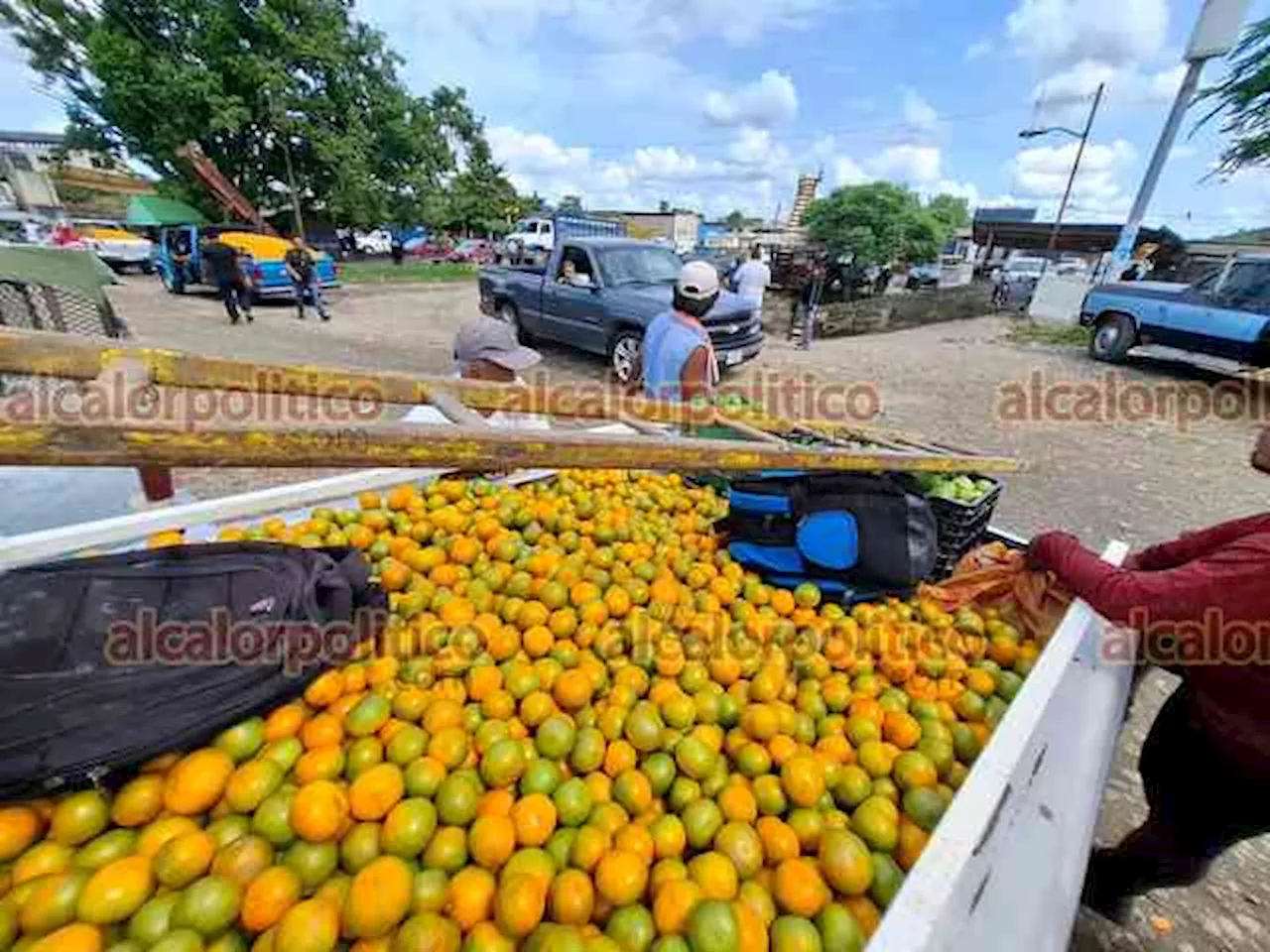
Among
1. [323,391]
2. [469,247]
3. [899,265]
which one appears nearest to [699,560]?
[323,391]

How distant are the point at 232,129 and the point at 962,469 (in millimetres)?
28364

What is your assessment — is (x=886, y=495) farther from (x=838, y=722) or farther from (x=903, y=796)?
(x=903, y=796)

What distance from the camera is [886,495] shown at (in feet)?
7.01

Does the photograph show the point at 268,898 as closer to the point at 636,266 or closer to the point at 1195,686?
the point at 1195,686

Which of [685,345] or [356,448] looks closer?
[356,448]

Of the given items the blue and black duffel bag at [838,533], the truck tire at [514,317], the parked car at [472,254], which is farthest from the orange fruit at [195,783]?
the parked car at [472,254]

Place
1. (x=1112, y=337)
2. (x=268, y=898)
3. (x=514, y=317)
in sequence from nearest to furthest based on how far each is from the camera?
(x=268, y=898) < (x=514, y=317) < (x=1112, y=337)

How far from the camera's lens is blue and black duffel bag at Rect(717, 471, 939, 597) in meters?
2.12

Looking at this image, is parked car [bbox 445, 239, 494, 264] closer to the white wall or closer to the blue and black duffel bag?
the white wall

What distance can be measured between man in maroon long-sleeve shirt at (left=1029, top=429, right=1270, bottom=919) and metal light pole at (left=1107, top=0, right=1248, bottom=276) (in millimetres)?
15376

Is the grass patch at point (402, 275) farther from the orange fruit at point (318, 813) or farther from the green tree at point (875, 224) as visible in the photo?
the orange fruit at point (318, 813)

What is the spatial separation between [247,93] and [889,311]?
24.9 metres

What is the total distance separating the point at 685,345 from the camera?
10.9 feet

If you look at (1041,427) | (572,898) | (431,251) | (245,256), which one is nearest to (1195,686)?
(572,898)
